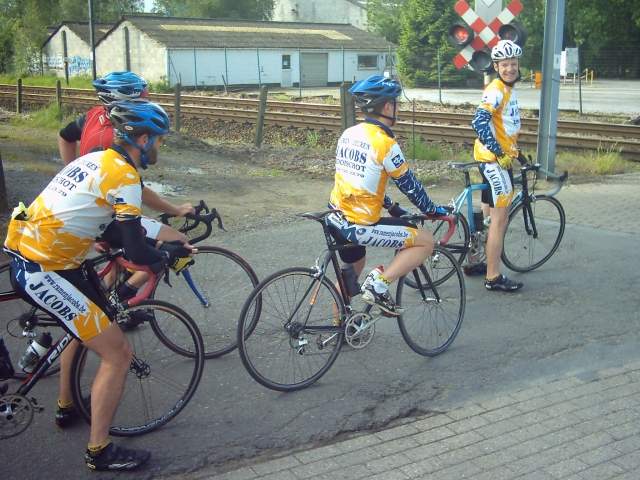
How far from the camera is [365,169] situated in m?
5.13

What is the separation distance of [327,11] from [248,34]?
4092cm

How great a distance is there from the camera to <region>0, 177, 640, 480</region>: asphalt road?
14.1 ft

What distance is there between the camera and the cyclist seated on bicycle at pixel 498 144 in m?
6.93

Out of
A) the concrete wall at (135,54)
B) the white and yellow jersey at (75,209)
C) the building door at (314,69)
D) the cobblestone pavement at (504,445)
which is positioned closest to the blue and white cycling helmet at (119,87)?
the white and yellow jersey at (75,209)

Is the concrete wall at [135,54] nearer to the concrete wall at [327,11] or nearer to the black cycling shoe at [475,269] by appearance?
the concrete wall at [327,11]

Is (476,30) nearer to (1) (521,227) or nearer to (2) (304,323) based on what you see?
(1) (521,227)

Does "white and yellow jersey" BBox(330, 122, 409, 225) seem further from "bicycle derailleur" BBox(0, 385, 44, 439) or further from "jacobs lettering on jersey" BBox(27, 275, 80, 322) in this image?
"bicycle derailleur" BBox(0, 385, 44, 439)

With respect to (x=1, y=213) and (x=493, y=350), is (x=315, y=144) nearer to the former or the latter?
(x=1, y=213)

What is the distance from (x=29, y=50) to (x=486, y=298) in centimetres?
5689

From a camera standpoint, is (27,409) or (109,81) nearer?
(27,409)

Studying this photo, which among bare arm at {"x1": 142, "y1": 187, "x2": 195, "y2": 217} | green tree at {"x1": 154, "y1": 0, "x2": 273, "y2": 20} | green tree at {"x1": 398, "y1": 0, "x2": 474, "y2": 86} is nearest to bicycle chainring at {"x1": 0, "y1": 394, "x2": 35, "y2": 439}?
bare arm at {"x1": 142, "y1": 187, "x2": 195, "y2": 217}

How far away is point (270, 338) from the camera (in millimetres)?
5215

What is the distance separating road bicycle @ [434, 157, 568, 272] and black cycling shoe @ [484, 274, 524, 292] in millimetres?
334

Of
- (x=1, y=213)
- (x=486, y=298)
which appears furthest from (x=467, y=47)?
(x=1, y=213)
